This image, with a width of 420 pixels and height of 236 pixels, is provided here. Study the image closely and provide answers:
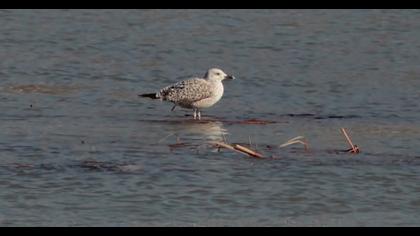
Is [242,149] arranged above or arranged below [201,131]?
below

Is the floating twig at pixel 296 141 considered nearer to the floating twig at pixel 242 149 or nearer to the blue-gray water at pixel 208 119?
the blue-gray water at pixel 208 119

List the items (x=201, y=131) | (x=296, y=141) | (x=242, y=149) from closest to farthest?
1. (x=242, y=149)
2. (x=296, y=141)
3. (x=201, y=131)

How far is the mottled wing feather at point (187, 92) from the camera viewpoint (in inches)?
645

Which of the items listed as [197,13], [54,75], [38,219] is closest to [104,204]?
[38,219]

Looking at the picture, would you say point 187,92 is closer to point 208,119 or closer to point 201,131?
point 208,119

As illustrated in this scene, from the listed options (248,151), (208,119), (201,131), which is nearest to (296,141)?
(248,151)

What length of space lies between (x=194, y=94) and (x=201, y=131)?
4.35ft

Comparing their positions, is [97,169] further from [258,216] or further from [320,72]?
[320,72]

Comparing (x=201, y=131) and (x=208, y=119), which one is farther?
(x=208, y=119)

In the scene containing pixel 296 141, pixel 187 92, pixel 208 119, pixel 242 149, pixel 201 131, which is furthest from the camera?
pixel 187 92

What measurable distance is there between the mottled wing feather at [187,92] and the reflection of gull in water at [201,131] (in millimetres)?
558

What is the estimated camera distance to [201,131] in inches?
597

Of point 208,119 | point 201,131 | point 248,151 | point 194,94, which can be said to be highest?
point 194,94

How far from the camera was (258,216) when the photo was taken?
10773 millimetres
